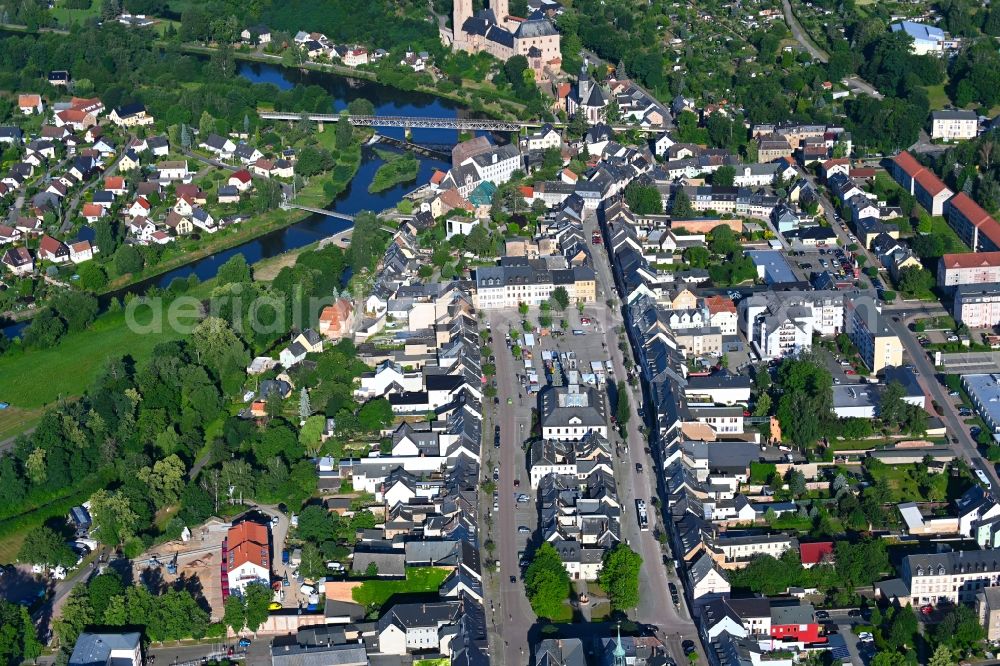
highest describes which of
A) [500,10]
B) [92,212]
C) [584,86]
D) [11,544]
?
[500,10]

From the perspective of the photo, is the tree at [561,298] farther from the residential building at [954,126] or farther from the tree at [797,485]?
the residential building at [954,126]

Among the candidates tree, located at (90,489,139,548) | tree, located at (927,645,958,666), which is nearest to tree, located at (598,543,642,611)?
tree, located at (927,645,958,666)

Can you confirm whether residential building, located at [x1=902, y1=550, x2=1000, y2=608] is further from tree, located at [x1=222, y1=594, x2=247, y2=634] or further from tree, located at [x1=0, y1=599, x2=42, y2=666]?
tree, located at [x1=0, y1=599, x2=42, y2=666]

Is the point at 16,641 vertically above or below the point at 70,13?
below

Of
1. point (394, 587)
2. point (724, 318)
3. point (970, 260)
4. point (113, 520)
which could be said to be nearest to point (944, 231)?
point (970, 260)

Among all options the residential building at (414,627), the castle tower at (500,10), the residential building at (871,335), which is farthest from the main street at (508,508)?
the castle tower at (500,10)

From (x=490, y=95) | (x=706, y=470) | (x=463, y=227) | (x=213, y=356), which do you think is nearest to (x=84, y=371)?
(x=213, y=356)

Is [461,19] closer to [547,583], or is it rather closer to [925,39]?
[925,39]
